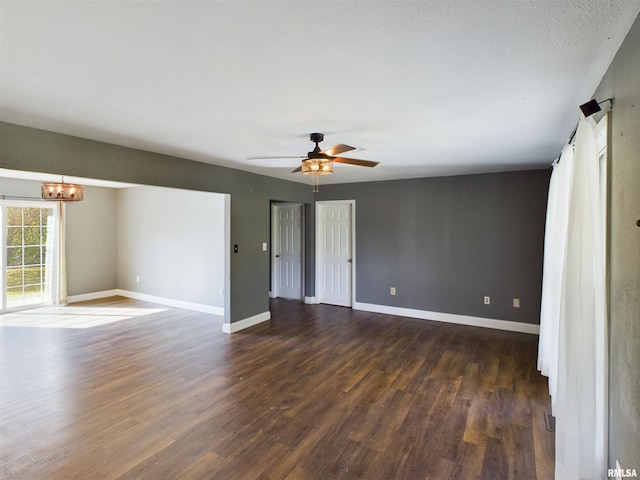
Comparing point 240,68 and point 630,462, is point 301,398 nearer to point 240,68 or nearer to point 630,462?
point 630,462

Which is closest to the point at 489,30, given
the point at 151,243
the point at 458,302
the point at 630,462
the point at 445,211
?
the point at 630,462

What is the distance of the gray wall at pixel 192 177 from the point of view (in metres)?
2.82

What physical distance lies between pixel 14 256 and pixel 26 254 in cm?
18

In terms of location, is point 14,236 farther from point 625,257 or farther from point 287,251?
point 625,257

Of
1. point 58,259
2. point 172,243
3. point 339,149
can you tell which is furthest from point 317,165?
point 58,259

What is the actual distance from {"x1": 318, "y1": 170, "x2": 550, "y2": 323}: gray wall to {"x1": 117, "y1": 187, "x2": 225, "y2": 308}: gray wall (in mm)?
2523

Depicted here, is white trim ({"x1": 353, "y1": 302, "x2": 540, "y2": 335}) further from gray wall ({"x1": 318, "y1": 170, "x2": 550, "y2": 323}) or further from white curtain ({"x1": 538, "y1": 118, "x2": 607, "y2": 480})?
white curtain ({"x1": 538, "y1": 118, "x2": 607, "y2": 480})

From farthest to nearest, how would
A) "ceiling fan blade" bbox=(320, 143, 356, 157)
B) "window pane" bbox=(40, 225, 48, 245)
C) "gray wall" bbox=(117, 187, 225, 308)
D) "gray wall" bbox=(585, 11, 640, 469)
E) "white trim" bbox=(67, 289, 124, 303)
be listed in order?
"white trim" bbox=(67, 289, 124, 303), "window pane" bbox=(40, 225, 48, 245), "gray wall" bbox=(117, 187, 225, 308), "ceiling fan blade" bbox=(320, 143, 356, 157), "gray wall" bbox=(585, 11, 640, 469)

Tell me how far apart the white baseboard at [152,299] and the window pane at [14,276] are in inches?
35.8

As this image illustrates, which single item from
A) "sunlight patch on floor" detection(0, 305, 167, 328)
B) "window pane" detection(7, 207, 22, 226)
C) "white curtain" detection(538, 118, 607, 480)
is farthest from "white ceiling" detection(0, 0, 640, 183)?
"window pane" detection(7, 207, 22, 226)

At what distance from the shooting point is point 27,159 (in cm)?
279

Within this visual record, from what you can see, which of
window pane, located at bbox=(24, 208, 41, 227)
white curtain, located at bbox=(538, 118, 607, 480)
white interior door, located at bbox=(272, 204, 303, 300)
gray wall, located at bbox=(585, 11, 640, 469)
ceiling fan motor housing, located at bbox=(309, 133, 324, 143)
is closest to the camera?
gray wall, located at bbox=(585, 11, 640, 469)

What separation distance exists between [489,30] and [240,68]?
4.03 ft

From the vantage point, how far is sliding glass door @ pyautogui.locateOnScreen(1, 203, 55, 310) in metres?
5.93
